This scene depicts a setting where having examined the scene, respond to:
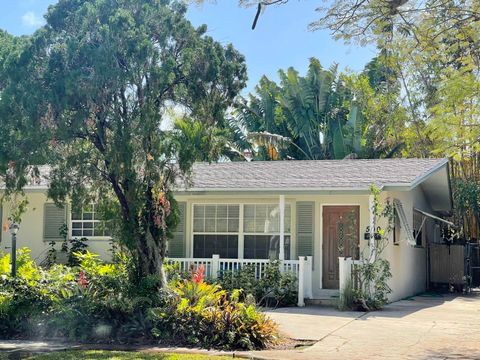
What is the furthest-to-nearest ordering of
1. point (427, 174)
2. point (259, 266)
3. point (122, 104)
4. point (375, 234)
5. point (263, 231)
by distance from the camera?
point (263, 231) → point (427, 174) → point (259, 266) → point (375, 234) → point (122, 104)

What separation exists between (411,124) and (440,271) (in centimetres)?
928

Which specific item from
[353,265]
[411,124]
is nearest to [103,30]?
[353,265]

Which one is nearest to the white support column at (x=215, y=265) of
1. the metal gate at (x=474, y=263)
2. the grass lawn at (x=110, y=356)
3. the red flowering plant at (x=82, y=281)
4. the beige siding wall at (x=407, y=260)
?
the beige siding wall at (x=407, y=260)

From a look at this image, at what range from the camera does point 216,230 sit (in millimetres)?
16844

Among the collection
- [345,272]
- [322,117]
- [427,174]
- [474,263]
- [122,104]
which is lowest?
[474,263]

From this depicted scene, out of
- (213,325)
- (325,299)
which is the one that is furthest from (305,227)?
(213,325)

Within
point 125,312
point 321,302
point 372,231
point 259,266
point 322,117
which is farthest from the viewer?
point 322,117

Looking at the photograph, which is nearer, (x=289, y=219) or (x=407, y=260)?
(x=289, y=219)

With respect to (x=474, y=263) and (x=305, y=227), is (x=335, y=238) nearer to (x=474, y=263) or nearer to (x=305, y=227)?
(x=305, y=227)

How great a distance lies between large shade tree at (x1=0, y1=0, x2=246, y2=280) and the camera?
962 centimetres

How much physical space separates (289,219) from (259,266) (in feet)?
5.52

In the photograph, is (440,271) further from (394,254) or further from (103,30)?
(103,30)

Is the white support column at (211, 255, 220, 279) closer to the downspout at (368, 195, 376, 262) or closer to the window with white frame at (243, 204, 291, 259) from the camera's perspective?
the window with white frame at (243, 204, 291, 259)

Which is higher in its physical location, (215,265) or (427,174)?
(427,174)
